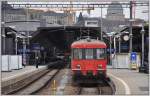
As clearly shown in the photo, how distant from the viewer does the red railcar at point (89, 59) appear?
2973 cm

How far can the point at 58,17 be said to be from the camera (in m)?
85.1

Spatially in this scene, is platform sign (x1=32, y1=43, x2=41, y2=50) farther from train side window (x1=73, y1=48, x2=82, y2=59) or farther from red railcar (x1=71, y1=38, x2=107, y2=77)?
red railcar (x1=71, y1=38, x2=107, y2=77)

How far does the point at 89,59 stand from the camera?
30.0 metres

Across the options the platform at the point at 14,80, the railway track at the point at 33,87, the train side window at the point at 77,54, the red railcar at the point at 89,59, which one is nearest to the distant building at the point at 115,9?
the red railcar at the point at 89,59

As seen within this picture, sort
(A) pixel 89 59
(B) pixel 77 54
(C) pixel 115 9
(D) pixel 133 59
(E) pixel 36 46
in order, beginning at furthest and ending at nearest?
(E) pixel 36 46 → (C) pixel 115 9 → (D) pixel 133 59 → (B) pixel 77 54 → (A) pixel 89 59

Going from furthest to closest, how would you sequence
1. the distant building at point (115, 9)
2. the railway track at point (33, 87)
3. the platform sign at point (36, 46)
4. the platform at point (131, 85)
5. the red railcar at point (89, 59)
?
the platform sign at point (36, 46)
the distant building at point (115, 9)
the red railcar at point (89, 59)
the railway track at point (33, 87)
the platform at point (131, 85)

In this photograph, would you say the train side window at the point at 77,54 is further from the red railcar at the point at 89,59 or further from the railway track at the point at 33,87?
the railway track at the point at 33,87

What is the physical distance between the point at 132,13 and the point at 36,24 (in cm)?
4037

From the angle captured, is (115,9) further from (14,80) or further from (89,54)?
(89,54)

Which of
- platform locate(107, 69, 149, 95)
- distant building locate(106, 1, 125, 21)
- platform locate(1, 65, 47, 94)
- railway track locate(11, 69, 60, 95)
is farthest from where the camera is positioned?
distant building locate(106, 1, 125, 21)

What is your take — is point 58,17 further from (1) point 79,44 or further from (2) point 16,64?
(1) point 79,44

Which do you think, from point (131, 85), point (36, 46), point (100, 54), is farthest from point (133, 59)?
point (36, 46)

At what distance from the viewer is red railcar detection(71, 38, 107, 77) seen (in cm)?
2973

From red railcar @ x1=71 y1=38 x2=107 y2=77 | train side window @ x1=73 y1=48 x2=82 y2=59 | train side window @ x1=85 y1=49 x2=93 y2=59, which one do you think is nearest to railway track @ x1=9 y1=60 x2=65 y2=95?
red railcar @ x1=71 y1=38 x2=107 y2=77
